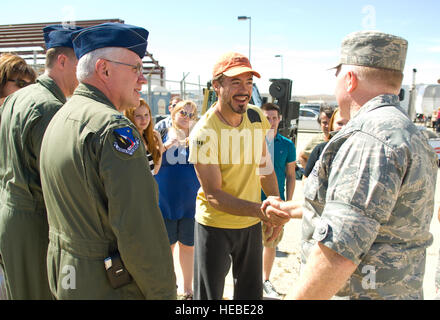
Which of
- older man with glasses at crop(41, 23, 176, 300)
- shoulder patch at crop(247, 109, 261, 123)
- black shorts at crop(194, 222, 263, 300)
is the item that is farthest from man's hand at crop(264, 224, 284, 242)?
A: older man with glasses at crop(41, 23, 176, 300)

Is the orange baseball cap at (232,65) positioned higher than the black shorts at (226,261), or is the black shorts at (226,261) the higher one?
the orange baseball cap at (232,65)

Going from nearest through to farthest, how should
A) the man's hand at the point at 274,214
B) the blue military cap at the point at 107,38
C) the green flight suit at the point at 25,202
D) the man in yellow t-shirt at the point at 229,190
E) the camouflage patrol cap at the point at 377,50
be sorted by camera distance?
the camouflage patrol cap at the point at 377,50 → the blue military cap at the point at 107,38 → the green flight suit at the point at 25,202 → the man's hand at the point at 274,214 → the man in yellow t-shirt at the point at 229,190

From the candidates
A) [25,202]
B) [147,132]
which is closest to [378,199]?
[25,202]

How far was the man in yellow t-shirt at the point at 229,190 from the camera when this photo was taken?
2.51m

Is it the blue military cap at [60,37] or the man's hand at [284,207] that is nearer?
the man's hand at [284,207]

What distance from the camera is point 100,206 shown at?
4.73ft

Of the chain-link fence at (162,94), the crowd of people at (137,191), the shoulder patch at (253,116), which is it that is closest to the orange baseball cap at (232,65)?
the shoulder patch at (253,116)

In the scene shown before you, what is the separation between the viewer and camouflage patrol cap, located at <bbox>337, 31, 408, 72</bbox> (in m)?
1.36

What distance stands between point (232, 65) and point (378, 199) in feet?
6.02

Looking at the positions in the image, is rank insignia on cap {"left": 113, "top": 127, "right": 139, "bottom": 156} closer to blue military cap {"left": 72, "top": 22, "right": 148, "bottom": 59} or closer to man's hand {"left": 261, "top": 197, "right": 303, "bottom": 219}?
blue military cap {"left": 72, "top": 22, "right": 148, "bottom": 59}

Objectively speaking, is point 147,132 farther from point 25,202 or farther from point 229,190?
point 25,202

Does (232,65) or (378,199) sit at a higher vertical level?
(232,65)

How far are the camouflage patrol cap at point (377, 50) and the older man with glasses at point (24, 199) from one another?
1785 mm

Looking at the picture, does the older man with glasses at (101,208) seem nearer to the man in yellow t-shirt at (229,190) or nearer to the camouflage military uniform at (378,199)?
the camouflage military uniform at (378,199)
